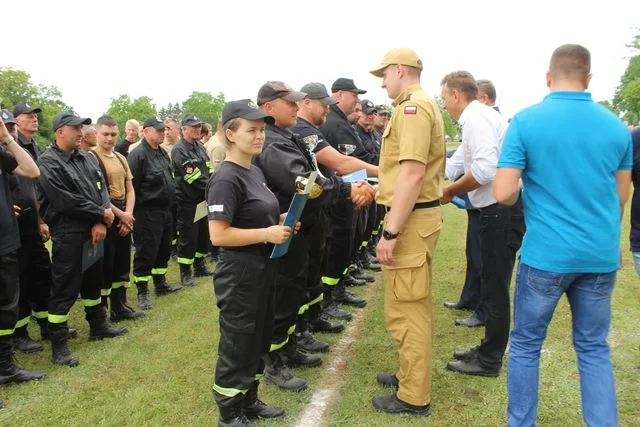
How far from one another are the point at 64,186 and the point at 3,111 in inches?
34.4

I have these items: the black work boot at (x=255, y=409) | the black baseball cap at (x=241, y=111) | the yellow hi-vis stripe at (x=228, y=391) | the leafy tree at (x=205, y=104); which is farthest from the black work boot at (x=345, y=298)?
the leafy tree at (x=205, y=104)

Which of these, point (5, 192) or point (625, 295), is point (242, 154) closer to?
point (5, 192)

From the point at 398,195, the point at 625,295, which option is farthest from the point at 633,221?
the point at 625,295

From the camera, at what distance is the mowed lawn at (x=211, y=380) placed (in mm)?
3664

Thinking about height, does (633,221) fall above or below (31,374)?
above

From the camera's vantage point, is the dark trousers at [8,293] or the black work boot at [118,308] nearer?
the dark trousers at [8,293]

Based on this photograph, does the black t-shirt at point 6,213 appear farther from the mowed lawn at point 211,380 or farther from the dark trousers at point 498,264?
the dark trousers at point 498,264

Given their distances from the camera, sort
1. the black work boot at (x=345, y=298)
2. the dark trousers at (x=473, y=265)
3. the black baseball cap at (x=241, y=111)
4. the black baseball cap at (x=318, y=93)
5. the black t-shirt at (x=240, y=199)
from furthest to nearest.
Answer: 1. the black work boot at (x=345, y=298)
2. the dark trousers at (x=473, y=265)
3. the black baseball cap at (x=318, y=93)
4. the black baseball cap at (x=241, y=111)
5. the black t-shirt at (x=240, y=199)

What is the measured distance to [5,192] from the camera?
439cm

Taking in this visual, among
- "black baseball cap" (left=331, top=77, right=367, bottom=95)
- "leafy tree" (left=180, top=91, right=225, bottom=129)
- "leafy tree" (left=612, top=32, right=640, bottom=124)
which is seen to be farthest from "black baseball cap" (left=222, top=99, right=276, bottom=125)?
"leafy tree" (left=180, top=91, right=225, bottom=129)

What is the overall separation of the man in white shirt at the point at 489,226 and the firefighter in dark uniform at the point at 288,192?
0.93 m

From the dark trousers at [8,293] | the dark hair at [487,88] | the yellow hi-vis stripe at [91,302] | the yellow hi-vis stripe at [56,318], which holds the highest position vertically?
the dark hair at [487,88]

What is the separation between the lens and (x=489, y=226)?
4207 mm

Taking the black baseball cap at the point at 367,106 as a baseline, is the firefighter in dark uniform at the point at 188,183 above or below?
below
